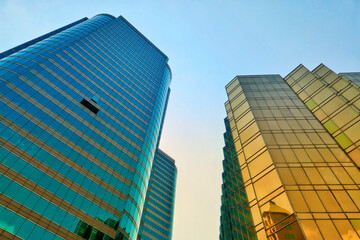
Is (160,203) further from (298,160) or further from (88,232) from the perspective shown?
(298,160)

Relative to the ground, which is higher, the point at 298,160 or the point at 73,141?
the point at 73,141

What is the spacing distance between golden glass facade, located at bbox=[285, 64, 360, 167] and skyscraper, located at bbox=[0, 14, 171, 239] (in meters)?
33.0

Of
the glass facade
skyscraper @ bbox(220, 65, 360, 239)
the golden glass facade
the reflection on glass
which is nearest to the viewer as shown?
skyscraper @ bbox(220, 65, 360, 239)

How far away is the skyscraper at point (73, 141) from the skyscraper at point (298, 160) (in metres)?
21.0

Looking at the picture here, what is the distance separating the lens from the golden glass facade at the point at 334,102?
74.9ft

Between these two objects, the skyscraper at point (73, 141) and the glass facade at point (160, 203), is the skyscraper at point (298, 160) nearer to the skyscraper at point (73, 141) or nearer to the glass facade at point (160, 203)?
the skyscraper at point (73, 141)

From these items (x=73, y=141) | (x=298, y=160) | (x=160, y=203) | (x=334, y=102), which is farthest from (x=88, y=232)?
(x=160, y=203)

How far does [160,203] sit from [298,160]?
248 ft

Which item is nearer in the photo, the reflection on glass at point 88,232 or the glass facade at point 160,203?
the reflection on glass at point 88,232

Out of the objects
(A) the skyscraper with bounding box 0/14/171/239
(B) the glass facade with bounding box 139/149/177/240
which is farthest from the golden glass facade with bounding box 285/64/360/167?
(B) the glass facade with bounding box 139/149/177/240

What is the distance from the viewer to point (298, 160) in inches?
838

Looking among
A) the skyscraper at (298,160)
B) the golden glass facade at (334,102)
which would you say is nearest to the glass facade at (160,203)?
the skyscraper at (298,160)

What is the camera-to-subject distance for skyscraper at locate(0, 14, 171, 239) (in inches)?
1196

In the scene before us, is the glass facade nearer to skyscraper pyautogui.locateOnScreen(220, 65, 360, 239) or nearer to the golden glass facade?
skyscraper pyautogui.locateOnScreen(220, 65, 360, 239)
